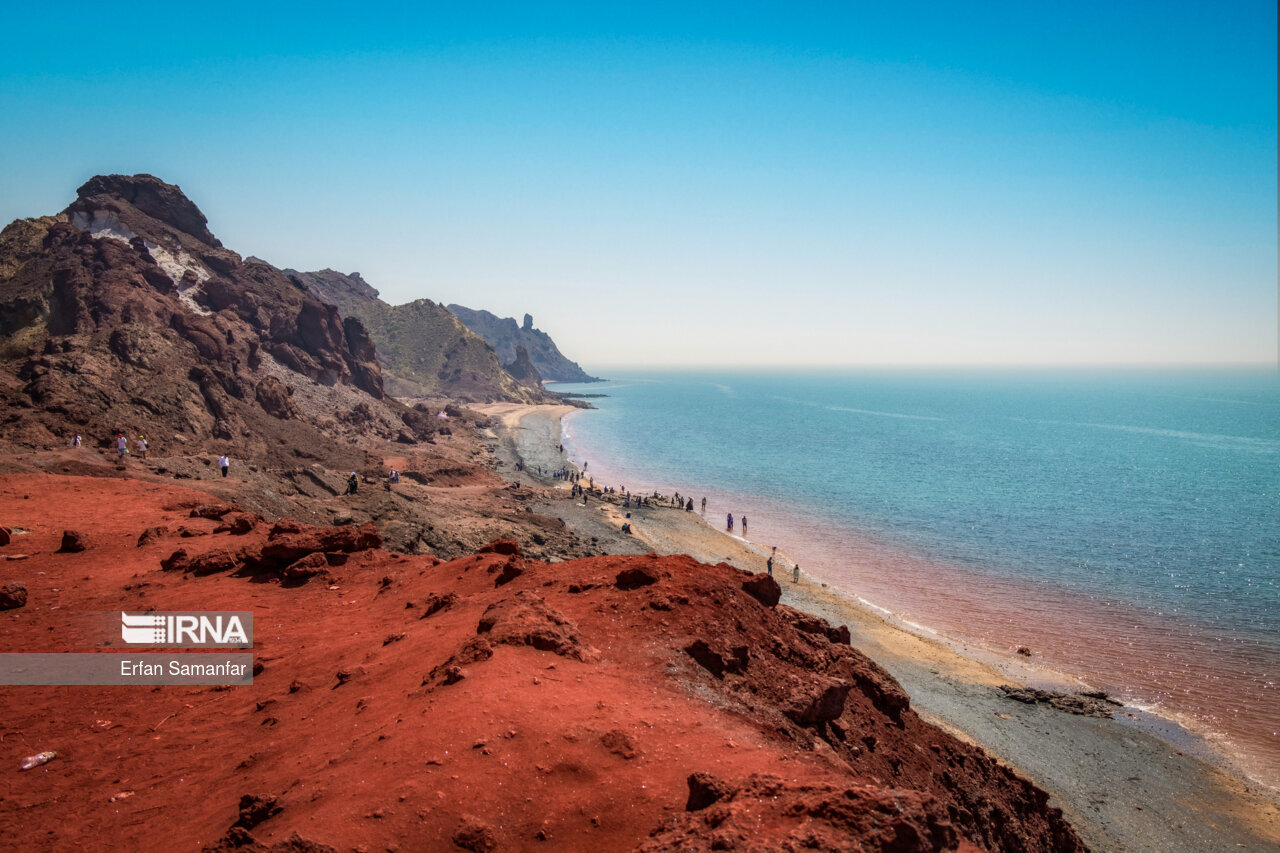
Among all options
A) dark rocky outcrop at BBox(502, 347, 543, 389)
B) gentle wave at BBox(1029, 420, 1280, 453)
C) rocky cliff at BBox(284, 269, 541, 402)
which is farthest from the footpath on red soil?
dark rocky outcrop at BBox(502, 347, 543, 389)

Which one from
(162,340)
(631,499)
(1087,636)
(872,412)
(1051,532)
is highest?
(162,340)

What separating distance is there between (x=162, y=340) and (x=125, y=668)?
40584 mm

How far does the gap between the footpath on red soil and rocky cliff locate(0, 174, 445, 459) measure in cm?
2435

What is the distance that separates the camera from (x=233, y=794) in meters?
7.82

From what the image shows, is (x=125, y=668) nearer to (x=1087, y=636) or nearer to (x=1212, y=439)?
(x=1087, y=636)

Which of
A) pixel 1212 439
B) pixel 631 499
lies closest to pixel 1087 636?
pixel 631 499

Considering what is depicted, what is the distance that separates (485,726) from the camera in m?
7.81

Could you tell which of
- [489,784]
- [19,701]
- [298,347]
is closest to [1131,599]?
[489,784]

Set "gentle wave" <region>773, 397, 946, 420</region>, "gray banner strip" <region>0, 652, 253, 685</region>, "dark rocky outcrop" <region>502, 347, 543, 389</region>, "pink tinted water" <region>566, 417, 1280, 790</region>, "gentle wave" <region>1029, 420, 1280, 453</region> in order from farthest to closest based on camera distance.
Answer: "dark rocky outcrop" <region>502, 347, 543, 389</region> < "gentle wave" <region>773, 397, 946, 420</region> < "gentle wave" <region>1029, 420, 1280, 453</region> < "pink tinted water" <region>566, 417, 1280, 790</region> < "gray banner strip" <region>0, 652, 253, 685</region>

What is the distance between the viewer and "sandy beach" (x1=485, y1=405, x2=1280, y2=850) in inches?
639

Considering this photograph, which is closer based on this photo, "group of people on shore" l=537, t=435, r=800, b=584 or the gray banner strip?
the gray banner strip

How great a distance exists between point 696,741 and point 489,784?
2.49 m

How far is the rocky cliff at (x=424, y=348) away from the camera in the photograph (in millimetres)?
127375

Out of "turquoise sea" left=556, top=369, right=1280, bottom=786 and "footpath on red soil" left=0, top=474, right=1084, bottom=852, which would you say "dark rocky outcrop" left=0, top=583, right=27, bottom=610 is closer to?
"footpath on red soil" left=0, top=474, right=1084, bottom=852
